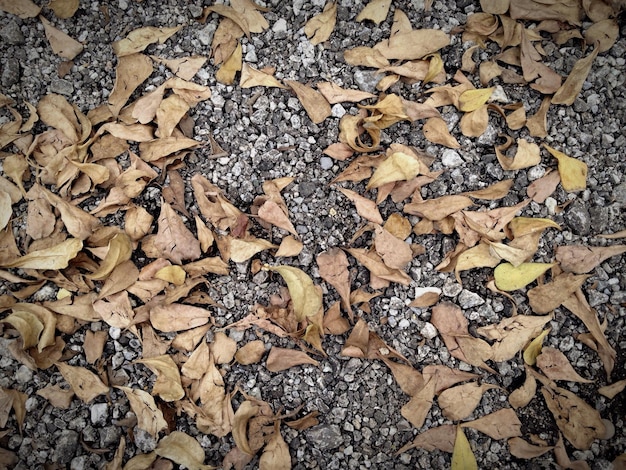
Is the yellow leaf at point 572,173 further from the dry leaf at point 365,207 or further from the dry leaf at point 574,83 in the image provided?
the dry leaf at point 365,207

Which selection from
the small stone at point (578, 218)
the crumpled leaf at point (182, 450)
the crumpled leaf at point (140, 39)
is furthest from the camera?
the crumpled leaf at point (140, 39)

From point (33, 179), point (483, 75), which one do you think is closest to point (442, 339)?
point (483, 75)

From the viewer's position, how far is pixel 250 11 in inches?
63.5

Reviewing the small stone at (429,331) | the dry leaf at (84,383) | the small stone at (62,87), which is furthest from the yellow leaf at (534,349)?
the small stone at (62,87)

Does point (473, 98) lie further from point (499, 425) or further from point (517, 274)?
point (499, 425)

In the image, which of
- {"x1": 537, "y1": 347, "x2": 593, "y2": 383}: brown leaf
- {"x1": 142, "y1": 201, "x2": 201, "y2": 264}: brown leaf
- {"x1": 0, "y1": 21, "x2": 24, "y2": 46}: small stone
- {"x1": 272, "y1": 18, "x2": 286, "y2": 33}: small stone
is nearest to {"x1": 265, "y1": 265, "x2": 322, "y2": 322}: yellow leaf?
{"x1": 142, "y1": 201, "x2": 201, "y2": 264}: brown leaf

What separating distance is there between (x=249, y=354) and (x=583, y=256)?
90cm

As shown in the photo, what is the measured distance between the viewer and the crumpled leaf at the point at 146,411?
1393 millimetres

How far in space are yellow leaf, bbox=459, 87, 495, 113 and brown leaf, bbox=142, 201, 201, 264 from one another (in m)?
0.81

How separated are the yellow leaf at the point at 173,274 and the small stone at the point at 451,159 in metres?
0.75

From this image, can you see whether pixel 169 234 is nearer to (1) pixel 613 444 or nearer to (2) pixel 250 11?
(2) pixel 250 11

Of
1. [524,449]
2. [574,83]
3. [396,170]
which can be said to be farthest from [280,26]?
[524,449]

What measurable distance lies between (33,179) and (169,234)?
0.43 metres

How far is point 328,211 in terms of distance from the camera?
1.49m
